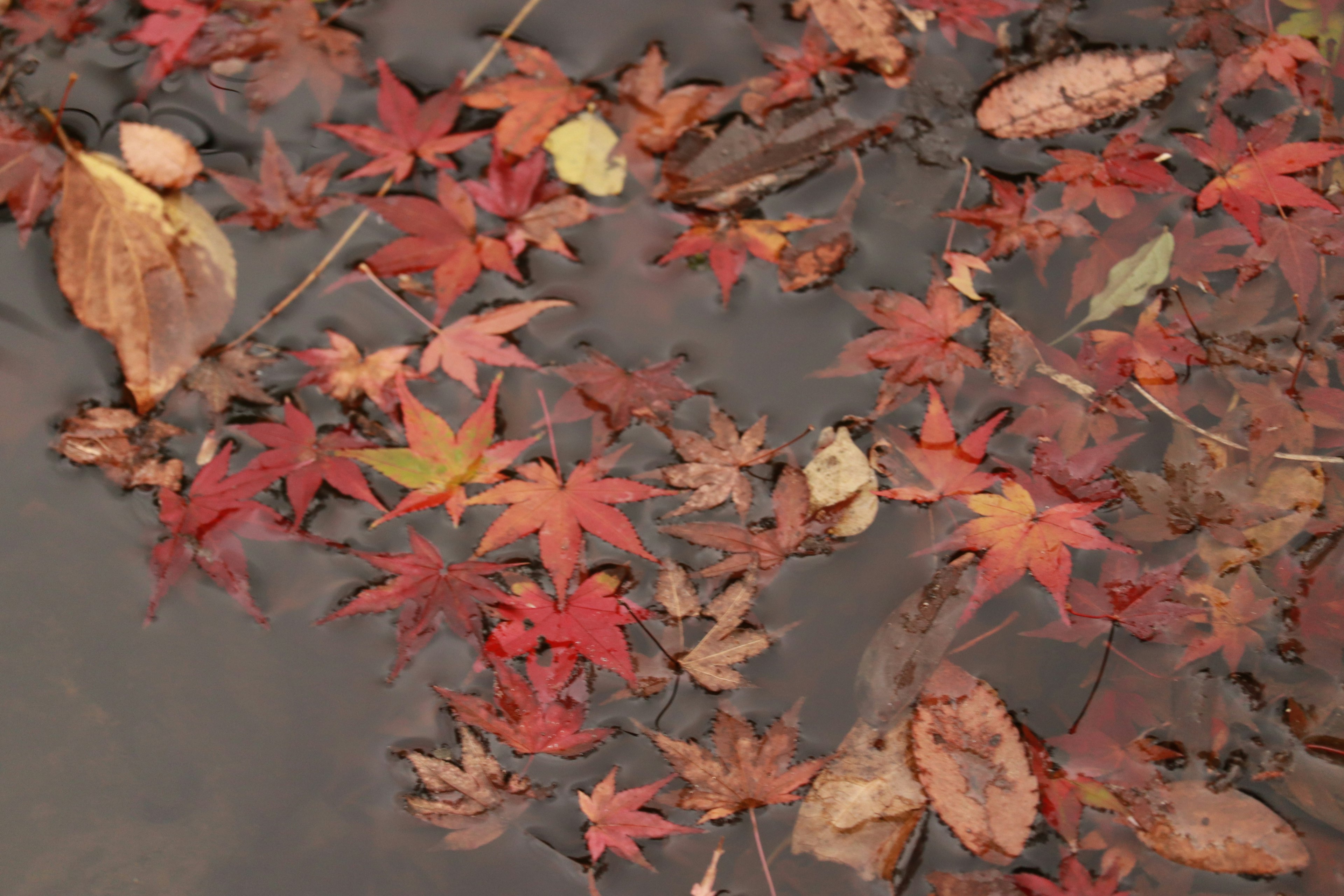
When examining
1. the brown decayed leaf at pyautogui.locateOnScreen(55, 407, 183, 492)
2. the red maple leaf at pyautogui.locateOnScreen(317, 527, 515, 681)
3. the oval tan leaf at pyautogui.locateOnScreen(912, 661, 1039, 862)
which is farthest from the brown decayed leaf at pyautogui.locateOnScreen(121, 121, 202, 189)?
the oval tan leaf at pyautogui.locateOnScreen(912, 661, 1039, 862)

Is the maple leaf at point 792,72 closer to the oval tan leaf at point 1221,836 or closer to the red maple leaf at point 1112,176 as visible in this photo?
the red maple leaf at point 1112,176

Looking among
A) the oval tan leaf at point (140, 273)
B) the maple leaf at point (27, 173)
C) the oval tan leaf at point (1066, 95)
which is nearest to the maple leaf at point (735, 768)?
the oval tan leaf at point (140, 273)

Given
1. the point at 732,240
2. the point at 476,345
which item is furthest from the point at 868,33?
the point at 476,345

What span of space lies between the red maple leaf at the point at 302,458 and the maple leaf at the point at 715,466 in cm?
65

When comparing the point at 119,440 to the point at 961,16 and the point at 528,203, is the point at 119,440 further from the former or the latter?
the point at 961,16

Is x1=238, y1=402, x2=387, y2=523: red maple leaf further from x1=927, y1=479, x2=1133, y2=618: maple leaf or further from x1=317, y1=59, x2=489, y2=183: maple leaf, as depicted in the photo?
x1=927, y1=479, x2=1133, y2=618: maple leaf

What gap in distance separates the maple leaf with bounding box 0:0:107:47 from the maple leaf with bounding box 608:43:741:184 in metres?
1.23

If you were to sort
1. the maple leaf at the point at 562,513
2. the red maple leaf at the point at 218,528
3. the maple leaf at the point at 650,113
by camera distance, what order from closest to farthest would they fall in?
the maple leaf at the point at 562,513 < the red maple leaf at the point at 218,528 < the maple leaf at the point at 650,113

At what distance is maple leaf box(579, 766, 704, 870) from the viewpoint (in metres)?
1.71

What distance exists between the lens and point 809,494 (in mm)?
1762

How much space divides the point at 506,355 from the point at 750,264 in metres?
0.60

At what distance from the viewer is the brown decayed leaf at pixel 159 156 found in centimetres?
177

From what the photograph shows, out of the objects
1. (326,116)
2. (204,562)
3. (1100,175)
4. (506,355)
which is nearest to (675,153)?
(506,355)

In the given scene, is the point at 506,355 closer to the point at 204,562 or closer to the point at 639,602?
the point at 639,602
